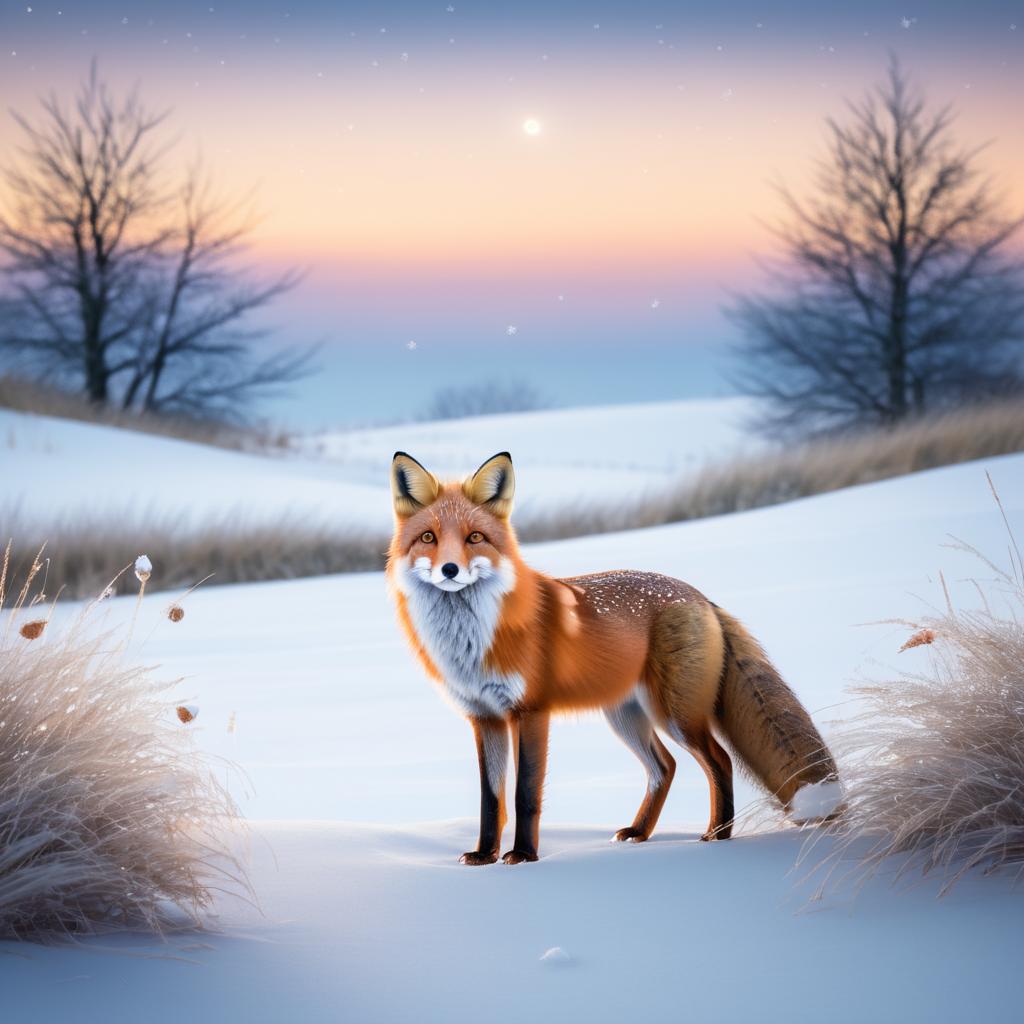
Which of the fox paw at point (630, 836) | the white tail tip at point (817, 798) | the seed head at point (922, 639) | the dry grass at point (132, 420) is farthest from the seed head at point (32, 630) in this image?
the dry grass at point (132, 420)

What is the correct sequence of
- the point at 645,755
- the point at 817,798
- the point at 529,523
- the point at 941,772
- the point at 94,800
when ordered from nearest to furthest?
the point at 94,800, the point at 941,772, the point at 817,798, the point at 645,755, the point at 529,523

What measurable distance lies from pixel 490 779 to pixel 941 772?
1032 mm

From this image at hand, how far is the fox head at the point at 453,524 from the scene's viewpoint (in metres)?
2.70

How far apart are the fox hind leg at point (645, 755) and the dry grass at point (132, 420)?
12.8m

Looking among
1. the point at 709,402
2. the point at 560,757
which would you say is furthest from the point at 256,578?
the point at 709,402

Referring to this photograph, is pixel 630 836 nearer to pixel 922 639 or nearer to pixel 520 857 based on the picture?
pixel 520 857

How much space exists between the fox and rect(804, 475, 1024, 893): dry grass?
0.12 metres

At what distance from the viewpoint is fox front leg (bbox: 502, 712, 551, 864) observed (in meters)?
2.80

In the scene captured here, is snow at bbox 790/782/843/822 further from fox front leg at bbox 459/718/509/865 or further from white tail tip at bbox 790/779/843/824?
fox front leg at bbox 459/718/509/865

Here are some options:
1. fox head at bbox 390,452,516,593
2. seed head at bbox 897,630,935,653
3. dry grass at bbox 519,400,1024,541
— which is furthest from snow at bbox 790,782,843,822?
dry grass at bbox 519,400,1024,541

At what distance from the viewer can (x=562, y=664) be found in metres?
2.86

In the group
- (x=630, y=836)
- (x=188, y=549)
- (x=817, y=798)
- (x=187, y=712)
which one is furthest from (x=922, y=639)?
(x=188, y=549)

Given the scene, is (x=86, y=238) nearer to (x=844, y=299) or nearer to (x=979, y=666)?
(x=844, y=299)

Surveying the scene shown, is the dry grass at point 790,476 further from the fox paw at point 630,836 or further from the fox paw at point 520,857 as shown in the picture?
the fox paw at point 520,857
